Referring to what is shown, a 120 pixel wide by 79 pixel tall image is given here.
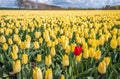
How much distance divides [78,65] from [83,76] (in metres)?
0.22

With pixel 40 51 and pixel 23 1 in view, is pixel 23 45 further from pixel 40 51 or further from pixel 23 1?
pixel 23 1

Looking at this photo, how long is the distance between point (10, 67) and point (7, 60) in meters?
0.54

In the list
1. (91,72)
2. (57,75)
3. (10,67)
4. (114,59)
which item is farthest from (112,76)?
(10,67)

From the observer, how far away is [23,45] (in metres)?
5.12

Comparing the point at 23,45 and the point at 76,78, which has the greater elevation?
the point at 23,45

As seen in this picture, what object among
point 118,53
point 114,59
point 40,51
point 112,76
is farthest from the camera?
point 40,51

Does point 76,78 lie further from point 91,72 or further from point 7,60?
point 7,60

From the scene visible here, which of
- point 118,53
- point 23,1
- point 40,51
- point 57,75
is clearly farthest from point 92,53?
point 23,1

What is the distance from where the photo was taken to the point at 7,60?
19.8 ft

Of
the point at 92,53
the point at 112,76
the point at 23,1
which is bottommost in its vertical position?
the point at 23,1

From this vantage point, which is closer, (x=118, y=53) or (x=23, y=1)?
(x=118, y=53)

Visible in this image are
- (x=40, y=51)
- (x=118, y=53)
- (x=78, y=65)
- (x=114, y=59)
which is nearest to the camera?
(x=78, y=65)

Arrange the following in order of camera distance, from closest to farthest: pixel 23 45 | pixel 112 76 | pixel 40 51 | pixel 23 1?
pixel 112 76
pixel 23 45
pixel 40 51
pixel 23 1

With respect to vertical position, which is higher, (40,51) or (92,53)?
(92,53)
